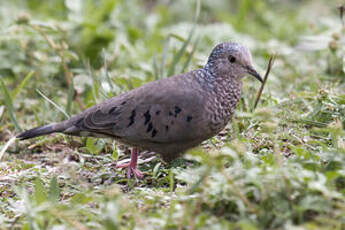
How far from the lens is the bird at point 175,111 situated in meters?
4.04

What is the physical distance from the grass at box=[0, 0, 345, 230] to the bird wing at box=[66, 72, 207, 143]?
0.81 ft

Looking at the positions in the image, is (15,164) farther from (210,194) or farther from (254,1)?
(254,1)

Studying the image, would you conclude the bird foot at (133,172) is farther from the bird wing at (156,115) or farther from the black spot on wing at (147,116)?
the black spot on wing at (147,116)

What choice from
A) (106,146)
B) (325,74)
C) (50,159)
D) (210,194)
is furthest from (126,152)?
(325,74)

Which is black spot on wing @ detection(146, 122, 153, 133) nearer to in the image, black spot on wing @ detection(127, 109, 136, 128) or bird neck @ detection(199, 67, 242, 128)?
black spot on wing @ detection(127, 109, 136, 128)

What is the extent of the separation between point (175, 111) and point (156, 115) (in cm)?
15

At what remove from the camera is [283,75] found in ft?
21.6

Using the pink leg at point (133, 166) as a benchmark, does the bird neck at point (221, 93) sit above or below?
above

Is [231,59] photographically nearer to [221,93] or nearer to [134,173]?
[221,93]

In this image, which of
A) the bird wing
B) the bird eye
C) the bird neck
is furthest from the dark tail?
the bird eye

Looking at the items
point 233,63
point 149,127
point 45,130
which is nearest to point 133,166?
point 149,127

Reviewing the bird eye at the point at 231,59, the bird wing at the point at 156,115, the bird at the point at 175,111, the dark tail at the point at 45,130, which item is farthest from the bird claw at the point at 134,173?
the bird eye at the point at 231,59

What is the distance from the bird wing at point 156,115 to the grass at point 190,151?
25cm

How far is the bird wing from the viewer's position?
4031mm
